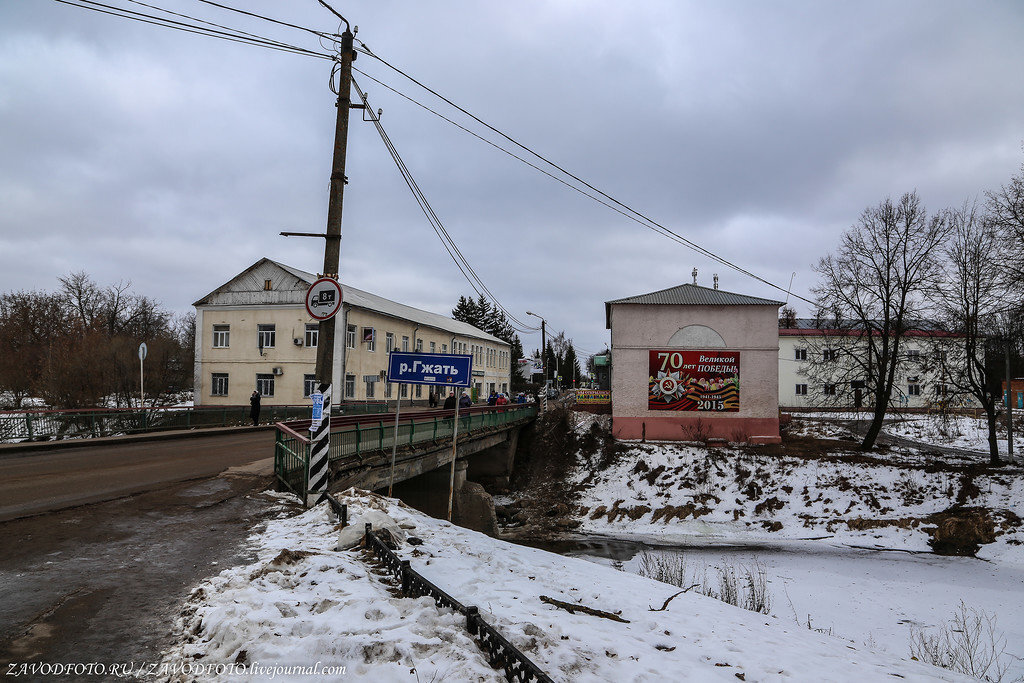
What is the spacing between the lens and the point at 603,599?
26.0ft

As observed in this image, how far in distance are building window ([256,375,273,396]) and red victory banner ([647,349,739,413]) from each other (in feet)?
76.7

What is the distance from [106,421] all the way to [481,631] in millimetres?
19549

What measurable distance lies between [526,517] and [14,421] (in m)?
16.5

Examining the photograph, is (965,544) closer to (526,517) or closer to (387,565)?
(526,517)

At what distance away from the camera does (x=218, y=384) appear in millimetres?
36062

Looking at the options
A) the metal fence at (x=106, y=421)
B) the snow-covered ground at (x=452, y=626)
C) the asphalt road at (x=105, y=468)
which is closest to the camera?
the snow-covered ground at (x=452, y=626)

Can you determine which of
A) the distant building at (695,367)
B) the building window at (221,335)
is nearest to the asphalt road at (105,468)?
the distant building at (695,367)

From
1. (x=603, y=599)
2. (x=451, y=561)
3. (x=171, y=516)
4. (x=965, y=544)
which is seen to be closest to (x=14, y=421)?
(x=171, y=516)

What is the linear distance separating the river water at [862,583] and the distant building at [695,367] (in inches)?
335

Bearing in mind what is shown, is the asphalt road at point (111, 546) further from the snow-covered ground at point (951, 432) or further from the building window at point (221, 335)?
the snow-covered ground at point (951, 432)

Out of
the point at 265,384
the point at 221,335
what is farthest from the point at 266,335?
the point at 221,335

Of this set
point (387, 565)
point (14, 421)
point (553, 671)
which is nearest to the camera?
point (553, 671)

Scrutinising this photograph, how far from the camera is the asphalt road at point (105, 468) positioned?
9.03 m

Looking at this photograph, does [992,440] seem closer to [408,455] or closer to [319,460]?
[408,455]
